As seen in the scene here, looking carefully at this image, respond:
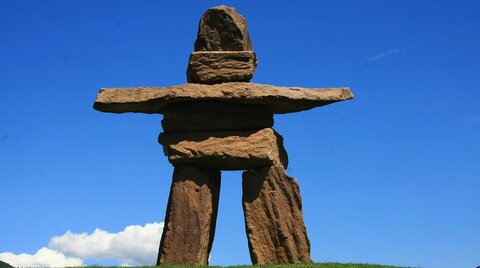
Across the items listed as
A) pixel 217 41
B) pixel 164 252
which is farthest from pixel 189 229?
pixel 217 41

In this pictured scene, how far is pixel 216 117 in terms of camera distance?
56.8ft

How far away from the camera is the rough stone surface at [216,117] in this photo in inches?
680

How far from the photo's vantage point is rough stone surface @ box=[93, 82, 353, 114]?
1688cm

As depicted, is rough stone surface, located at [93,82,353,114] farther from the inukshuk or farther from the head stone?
the head stone

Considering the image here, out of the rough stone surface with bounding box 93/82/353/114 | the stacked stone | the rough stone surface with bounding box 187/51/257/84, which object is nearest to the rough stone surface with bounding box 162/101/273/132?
the stacked stone

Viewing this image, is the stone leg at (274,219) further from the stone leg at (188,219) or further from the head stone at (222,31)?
the head stone at (222,31)

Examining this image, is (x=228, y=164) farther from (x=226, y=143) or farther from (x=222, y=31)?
(x=222, y=31)

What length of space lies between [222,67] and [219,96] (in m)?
0.89

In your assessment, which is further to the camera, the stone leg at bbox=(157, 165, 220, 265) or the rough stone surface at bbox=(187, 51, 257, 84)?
the rough stone surface at bbox=(187, 51, 257, 84)

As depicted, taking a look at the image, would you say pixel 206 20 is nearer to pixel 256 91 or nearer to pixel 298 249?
pixel 256 91

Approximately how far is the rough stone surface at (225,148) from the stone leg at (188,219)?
0.45 meters

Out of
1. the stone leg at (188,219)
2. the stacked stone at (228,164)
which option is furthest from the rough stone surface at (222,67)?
the stone leg at (188,219)

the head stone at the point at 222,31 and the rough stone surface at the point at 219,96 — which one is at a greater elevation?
the head stone at the point at 222,31

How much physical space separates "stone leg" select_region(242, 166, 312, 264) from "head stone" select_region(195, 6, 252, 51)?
3.32 metres
